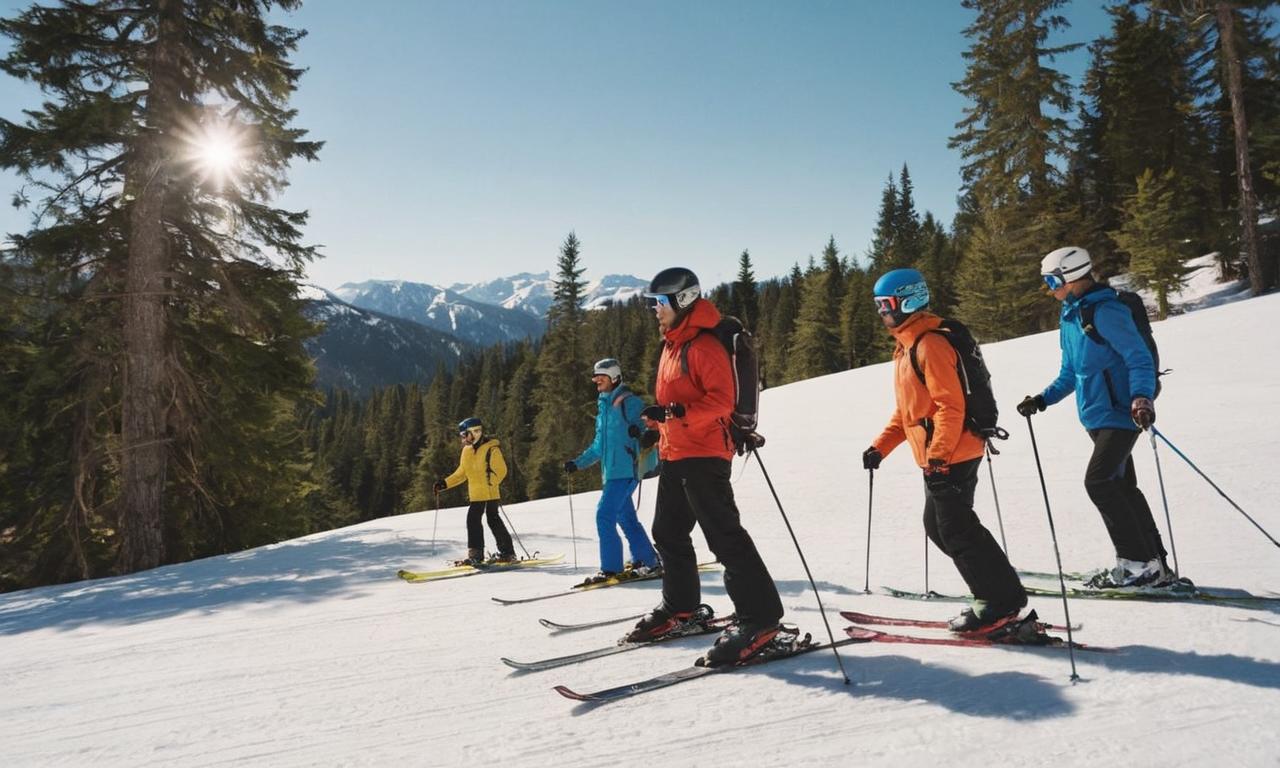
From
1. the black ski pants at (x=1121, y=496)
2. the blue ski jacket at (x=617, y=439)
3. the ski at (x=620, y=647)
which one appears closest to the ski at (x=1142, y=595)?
the black ski pants at (x=1121, y=496)

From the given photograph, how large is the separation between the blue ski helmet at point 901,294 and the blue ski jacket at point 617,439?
2.93 meters

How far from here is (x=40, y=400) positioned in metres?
12.0

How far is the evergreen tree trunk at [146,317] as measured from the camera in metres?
11.2

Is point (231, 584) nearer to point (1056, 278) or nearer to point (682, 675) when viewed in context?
point (682, 675)

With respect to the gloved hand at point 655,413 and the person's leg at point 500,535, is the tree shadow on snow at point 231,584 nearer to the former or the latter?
the person's leg at point 500,535

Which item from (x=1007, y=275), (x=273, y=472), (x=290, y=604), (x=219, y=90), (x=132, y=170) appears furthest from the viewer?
(x=1007, y=275)

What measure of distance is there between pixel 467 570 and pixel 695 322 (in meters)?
5.59

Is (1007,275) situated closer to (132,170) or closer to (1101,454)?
(1101,454)

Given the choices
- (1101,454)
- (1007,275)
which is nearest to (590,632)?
(1101,454)

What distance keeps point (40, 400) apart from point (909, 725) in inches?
610

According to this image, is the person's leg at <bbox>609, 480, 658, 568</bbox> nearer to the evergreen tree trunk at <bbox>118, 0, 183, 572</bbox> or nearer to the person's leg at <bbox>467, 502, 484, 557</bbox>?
the person's leg at <bbox>467, 502, 484, 557</bbox>

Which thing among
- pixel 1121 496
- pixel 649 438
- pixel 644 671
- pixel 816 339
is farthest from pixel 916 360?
pixel 816 339

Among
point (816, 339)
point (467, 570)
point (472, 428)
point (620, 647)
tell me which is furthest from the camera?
point (816, 339)

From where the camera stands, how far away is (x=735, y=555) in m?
3.73
